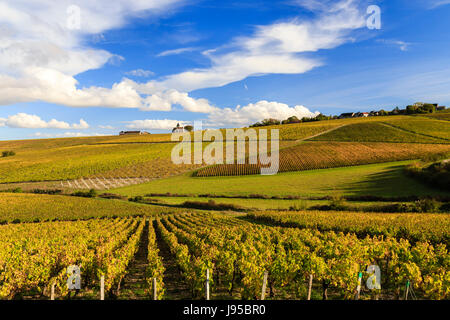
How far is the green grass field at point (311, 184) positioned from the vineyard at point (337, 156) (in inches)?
132

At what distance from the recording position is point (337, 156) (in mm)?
78938

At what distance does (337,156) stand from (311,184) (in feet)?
82.0

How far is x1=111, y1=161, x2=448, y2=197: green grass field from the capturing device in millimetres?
52125

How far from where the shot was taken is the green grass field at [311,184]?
5212 cm

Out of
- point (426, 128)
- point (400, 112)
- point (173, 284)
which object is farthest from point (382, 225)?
point (400, 112)

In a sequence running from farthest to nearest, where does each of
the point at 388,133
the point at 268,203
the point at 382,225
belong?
the point at 388,133, the point at 268,203, the point at 382,225

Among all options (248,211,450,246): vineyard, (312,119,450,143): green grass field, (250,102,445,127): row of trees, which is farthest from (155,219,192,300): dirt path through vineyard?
(250,102,445,127): row of trees

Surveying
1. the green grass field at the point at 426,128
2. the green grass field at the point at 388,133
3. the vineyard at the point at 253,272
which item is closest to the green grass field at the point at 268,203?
the vineyard at the point at 253,272

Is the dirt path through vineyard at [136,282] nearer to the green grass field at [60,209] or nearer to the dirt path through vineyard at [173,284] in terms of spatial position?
the dirt path through vineyard at [173,284]

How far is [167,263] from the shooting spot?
2167 centimetres

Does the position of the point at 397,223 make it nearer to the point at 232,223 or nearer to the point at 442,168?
the point at 232,223

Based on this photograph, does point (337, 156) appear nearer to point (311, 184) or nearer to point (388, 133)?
point (311, 184)
